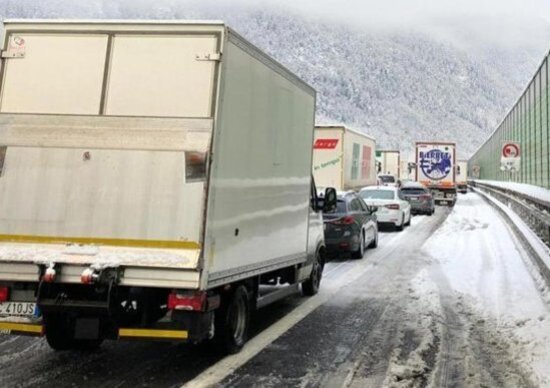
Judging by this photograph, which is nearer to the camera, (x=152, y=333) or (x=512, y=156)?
(x=152, y=333)

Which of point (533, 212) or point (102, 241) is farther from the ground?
point (533, 212)

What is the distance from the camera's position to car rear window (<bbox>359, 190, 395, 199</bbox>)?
21250mm

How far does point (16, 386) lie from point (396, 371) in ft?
11.2

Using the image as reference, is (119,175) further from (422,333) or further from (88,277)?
(422,333)

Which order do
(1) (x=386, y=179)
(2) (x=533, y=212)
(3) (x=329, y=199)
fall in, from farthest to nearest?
(1) (x=386, y=179)
(2) (x=533, y=212)
(3) (x=329, y=199)

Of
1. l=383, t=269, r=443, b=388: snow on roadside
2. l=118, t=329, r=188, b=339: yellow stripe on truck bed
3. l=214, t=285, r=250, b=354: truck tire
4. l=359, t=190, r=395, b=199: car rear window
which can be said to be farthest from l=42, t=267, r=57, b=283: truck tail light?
l=359, t=190, r=395, b=199: car rear window

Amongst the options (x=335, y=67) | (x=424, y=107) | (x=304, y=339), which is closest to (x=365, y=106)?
(x=424, y=107)

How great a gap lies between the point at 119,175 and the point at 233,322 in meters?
1.95

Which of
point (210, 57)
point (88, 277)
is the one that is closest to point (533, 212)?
point (210, 57)

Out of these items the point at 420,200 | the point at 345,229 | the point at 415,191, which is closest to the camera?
the point at 345,229

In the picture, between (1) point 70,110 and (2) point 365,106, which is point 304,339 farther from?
(2) point 365,106

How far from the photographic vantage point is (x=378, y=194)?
21531 millimetres

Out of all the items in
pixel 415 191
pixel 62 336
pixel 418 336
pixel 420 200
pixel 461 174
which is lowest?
pixel 62 336

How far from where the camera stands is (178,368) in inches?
233
